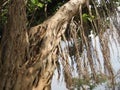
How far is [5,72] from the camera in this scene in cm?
427

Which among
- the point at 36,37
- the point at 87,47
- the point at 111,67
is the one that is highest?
the point at 36,37

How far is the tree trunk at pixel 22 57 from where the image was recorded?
4195 millimetres

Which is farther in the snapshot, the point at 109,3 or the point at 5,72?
the point at 109,3

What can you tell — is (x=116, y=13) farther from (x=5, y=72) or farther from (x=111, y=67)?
(x=5, y=72)

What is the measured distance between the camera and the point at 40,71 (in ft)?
13.9

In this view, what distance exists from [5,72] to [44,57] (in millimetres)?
482

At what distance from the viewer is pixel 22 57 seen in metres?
4.27

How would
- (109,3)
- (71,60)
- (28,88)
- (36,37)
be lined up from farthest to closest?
(109,3) < (71,60) < (36,37) < (28,88)

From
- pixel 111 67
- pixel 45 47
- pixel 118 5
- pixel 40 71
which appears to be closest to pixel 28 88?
pixel 40 71

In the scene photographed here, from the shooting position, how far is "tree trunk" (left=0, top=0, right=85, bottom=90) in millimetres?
4195

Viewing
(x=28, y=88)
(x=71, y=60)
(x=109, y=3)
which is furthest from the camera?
(x=109, y=3)

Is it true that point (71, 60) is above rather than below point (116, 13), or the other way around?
below

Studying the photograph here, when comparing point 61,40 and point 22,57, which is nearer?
point 22,57

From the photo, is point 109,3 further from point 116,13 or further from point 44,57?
point 44,57
